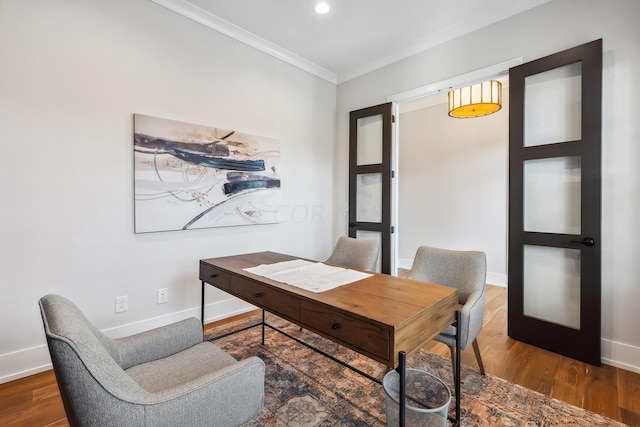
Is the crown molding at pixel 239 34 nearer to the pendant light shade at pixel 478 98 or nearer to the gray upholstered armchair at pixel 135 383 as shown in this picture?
the pendant light shade at pixel 478 98

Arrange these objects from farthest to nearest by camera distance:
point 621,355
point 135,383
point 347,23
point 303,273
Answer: point 347,23 < point 621,355 < point 303,273 < point 135,383

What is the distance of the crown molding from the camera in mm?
2631

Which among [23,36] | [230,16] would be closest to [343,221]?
[230,16]

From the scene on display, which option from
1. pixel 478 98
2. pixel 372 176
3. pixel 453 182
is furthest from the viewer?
pixel 453 182

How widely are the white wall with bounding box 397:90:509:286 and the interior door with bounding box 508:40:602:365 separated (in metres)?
1.87

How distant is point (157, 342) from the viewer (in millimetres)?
1501

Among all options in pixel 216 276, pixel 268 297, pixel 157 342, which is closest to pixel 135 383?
pixel 157 342

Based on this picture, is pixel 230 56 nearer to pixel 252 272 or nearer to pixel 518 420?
pixel 252 272

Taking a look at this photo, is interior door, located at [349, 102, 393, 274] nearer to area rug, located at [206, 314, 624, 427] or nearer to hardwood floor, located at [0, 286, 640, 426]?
hardwood floor, located at [0, 286, 640, 426]

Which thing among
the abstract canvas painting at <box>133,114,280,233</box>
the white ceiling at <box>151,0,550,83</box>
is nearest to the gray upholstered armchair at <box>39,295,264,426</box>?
the abstract canvas painting at <box>133,114,280,233</box>

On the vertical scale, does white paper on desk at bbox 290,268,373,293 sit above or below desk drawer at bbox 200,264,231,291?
above

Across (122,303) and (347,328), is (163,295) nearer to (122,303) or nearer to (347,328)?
(122,303)

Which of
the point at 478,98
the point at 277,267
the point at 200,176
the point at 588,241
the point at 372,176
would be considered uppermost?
the point at 478,98

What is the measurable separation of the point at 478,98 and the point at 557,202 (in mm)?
1401
